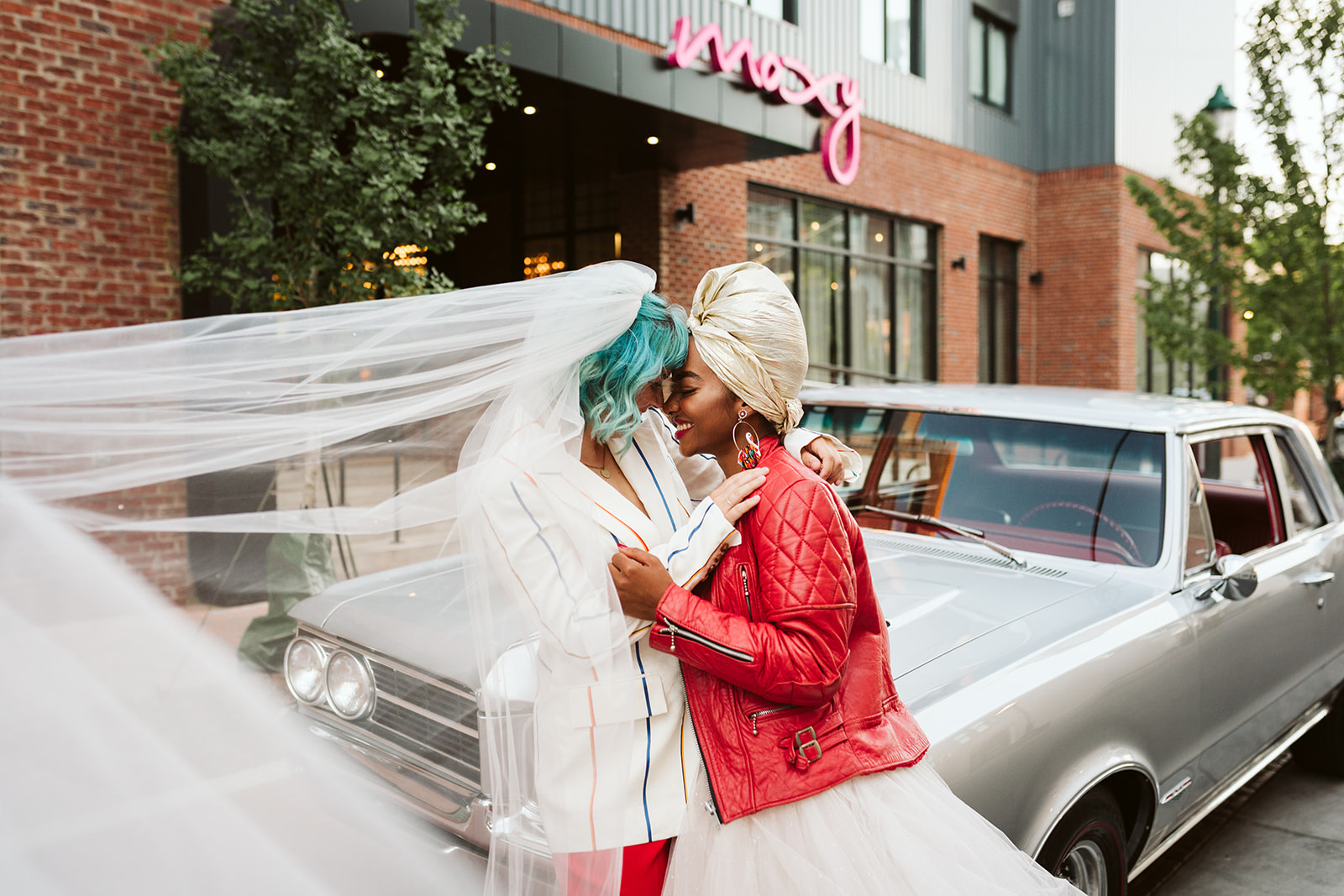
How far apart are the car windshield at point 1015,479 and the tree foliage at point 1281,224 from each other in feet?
27.0

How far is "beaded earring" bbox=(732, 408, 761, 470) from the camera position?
1.85m

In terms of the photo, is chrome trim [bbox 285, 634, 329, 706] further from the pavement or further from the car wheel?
the pavement

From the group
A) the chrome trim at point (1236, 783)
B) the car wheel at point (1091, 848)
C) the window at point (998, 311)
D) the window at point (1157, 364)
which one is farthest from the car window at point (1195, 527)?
the window at point (1157, 364)

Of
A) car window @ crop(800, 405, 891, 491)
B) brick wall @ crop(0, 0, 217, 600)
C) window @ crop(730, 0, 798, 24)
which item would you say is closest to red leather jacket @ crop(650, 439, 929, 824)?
car window @ crop(800, 405, 891, 491)

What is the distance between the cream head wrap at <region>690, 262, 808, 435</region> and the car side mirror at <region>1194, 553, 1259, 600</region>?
2164 millimetres

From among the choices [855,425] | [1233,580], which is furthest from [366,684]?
[1233,580]

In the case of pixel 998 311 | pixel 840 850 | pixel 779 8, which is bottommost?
pixel 840 850

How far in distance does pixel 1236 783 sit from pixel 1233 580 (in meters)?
0.87

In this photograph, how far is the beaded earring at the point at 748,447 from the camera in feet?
6.08

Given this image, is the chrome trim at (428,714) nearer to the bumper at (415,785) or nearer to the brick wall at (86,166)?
the bumper at (415,785)

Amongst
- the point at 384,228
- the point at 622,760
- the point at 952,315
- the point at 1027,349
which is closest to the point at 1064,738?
the point at 622,760

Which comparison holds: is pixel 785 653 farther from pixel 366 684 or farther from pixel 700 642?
pixel 366 684

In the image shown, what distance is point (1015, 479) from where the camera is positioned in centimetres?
392

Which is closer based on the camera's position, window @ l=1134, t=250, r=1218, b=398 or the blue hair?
the blue hair
